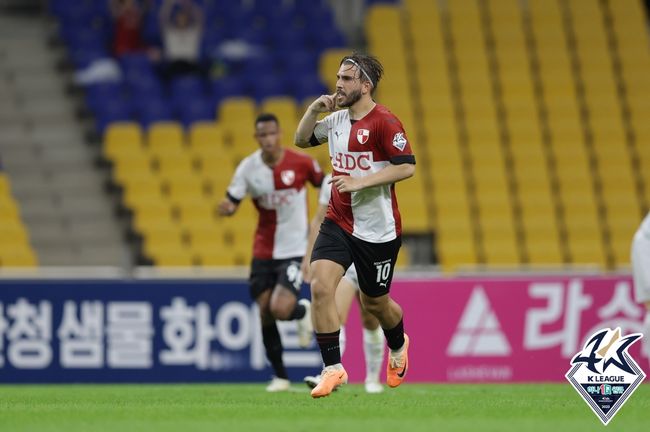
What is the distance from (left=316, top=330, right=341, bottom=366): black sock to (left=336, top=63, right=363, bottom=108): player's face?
5.38 ft

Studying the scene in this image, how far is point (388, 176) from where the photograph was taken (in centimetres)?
874

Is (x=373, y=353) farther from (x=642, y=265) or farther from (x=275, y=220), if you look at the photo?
(x=642, y=265)

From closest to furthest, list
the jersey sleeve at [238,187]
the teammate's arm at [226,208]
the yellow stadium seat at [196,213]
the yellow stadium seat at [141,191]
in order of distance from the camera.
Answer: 1. the teammate's arm at [226,208]
2. the jersey sleeve at [238,187]
3. the yellow stadium seat at [196,213]
4. the yellow stadium seat at [141,191]

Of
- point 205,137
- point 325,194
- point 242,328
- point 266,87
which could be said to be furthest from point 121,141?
point 325,194

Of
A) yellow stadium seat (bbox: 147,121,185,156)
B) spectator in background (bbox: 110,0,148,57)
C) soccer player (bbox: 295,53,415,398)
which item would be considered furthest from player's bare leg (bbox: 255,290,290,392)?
spectator in background (bbox: 110,0,148,57)

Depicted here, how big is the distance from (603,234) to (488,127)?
2.53 m

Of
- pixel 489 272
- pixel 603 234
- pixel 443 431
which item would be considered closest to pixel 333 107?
pixel 443 431

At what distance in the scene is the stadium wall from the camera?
1448 cm

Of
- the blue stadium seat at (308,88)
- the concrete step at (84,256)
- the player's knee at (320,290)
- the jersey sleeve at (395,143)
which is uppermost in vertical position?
the blue stadium seat at (308,88)

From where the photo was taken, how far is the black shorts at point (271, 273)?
11789mm

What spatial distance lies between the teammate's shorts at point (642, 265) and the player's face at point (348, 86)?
2608 mm

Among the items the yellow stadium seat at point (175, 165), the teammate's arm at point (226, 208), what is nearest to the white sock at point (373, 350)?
the teammate's arm at point (226, 208)

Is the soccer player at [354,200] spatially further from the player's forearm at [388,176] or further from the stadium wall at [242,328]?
the stadium wall at [242,328]

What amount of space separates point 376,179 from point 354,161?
358 mm
